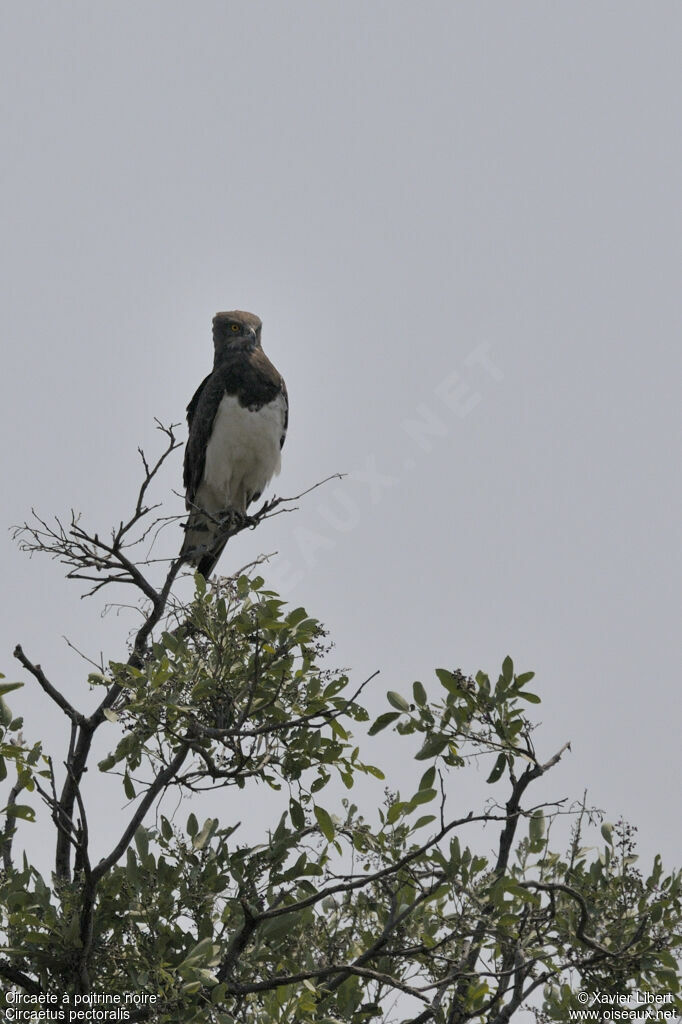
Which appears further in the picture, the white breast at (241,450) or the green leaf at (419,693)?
the white breast at (241,450)

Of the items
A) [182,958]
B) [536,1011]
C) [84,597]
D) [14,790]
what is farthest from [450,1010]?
[84,597]

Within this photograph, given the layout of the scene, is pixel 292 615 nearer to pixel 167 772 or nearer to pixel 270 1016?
pixel 167 772

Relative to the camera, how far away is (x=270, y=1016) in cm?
410

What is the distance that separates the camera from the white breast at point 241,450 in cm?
870

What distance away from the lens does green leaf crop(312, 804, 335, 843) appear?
4.43 m

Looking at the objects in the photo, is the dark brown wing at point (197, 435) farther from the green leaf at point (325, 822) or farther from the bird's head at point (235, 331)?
the green leaf at point (325, 822)

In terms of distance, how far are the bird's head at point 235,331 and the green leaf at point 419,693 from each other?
18.0 feet

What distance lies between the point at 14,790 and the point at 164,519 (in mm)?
1495

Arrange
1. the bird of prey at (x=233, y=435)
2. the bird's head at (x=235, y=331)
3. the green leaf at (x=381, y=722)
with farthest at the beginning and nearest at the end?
the bird's head at (x=235, y=331)
the bird of prey at (x=233, y=435)
the green leaf at (x=381, y=722)

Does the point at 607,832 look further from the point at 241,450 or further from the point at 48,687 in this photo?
the point at 241,450

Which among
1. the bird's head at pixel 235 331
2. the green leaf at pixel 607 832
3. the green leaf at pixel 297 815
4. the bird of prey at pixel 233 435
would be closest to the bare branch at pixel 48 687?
the green leaf at pixel 297 815

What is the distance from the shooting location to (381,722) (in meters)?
4.29

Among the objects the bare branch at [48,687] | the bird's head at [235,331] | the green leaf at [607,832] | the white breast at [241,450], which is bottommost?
the green leaf at [607,832]

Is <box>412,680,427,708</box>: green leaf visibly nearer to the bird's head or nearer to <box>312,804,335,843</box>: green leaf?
<box>312,804,335,843</box>: green leaf
